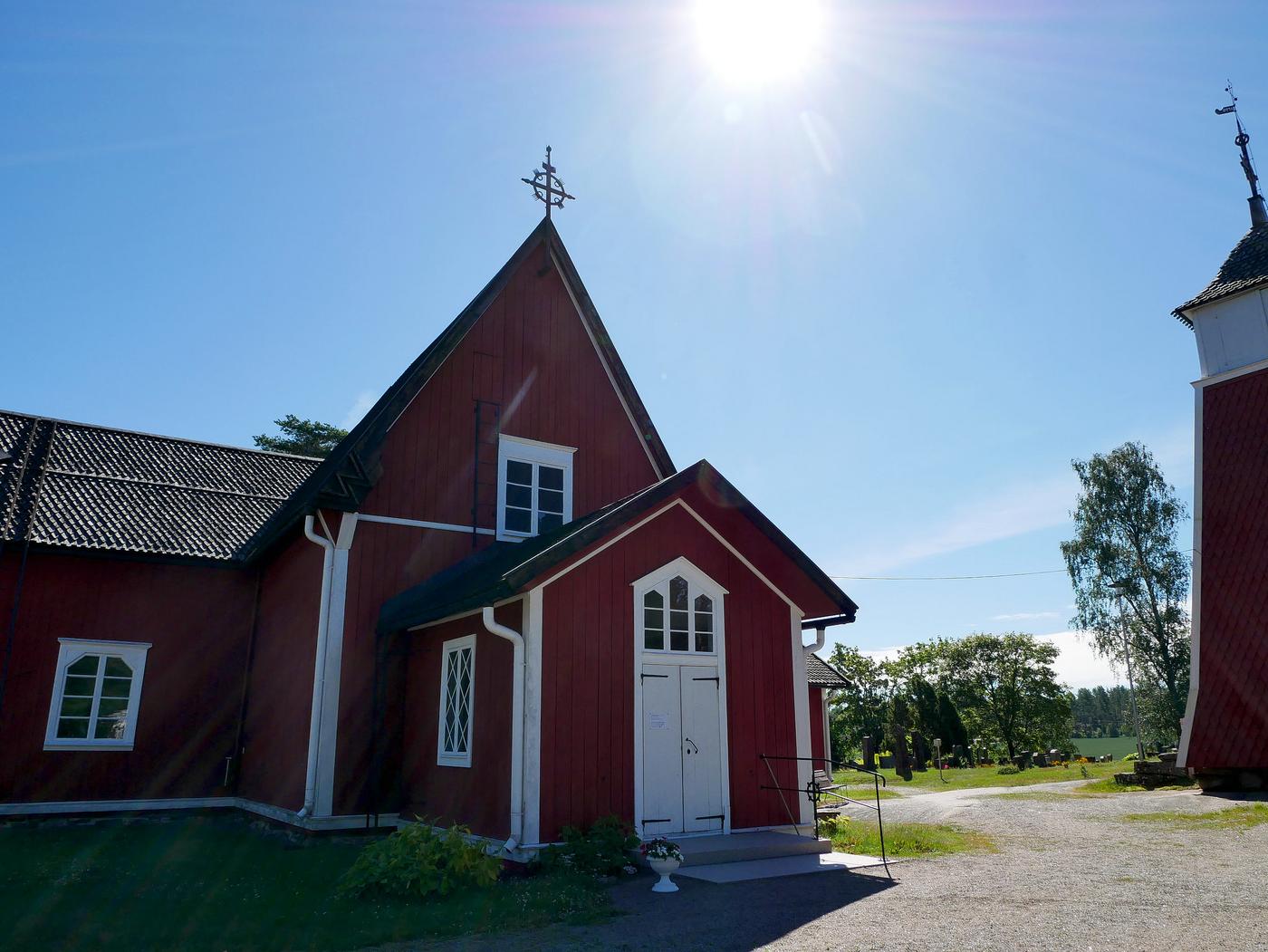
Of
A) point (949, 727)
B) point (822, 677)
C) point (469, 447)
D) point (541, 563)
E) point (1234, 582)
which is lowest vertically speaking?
point (949, 727)

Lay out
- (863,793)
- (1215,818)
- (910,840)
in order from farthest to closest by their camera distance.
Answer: (863,793) → (1215,818) → (910,840)

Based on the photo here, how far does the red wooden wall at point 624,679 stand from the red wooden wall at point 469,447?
3904 mm

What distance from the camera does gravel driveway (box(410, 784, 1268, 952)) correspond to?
20.0 feet

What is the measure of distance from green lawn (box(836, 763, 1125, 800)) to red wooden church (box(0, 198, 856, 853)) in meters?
13.4

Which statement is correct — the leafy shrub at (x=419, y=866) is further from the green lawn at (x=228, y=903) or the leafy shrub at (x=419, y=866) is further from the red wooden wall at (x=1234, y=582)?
the red wooden wall at (x=1234, y=582)

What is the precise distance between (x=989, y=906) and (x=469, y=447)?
31.9 feet

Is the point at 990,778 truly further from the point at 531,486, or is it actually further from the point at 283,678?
the point at 283,678

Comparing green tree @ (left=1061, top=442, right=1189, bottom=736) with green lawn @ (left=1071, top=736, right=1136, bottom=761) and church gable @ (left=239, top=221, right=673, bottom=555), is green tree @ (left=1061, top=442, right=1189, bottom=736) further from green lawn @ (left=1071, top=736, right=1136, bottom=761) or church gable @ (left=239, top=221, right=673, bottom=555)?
church gable @ (left=239, top=221, right=673, bottom=555)

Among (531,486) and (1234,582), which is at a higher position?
(531,486)

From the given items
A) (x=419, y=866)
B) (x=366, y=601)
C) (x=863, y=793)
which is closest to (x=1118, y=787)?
(x=863, y=793)

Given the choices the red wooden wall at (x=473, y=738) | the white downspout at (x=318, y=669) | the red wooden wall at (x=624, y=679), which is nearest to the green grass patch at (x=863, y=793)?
the red wooden wall at (x=624, y=679)

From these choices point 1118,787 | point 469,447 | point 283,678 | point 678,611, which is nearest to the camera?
point 678,611

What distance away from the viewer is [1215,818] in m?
12.7

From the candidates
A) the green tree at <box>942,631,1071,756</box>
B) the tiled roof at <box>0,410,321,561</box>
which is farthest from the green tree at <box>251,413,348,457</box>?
the green tree at <box>942,631,1071,756</box>
